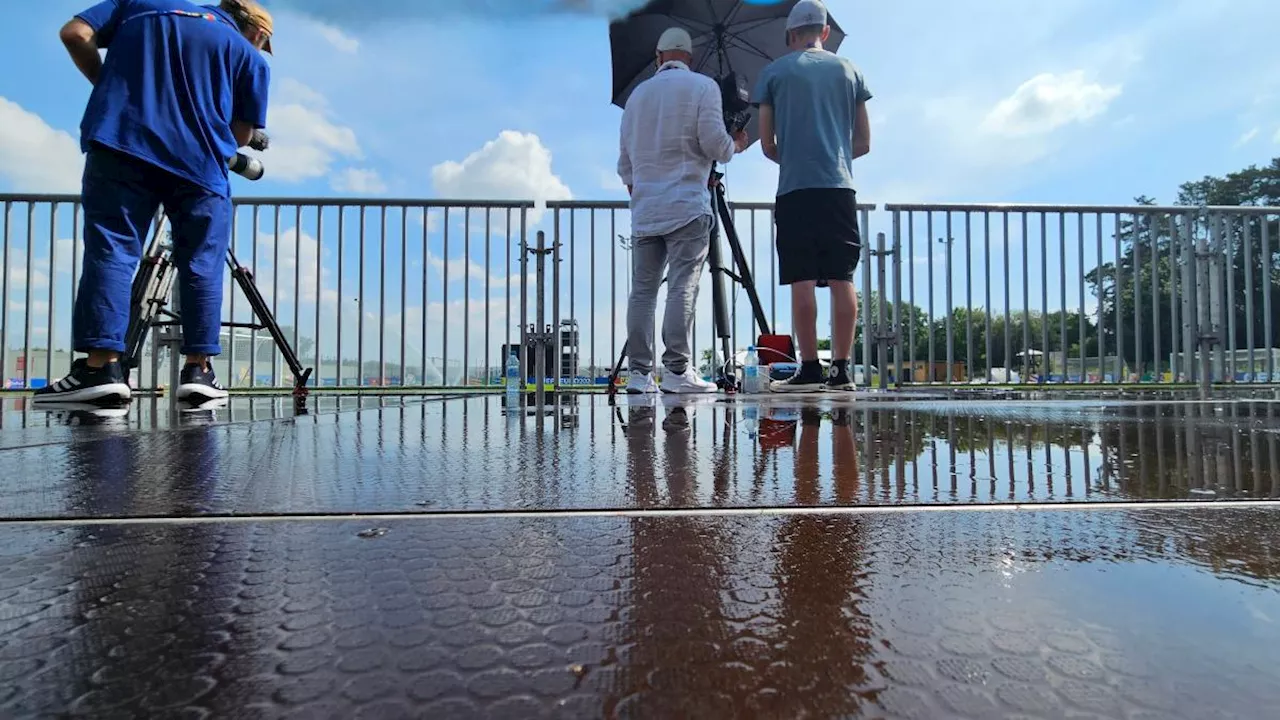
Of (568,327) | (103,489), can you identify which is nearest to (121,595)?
(103,489)

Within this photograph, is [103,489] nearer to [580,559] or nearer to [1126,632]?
[580,559]

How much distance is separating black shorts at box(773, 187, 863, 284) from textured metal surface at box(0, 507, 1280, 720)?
8.89 feet

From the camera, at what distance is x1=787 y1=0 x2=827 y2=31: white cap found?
324cm

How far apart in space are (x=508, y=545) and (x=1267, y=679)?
45 cm

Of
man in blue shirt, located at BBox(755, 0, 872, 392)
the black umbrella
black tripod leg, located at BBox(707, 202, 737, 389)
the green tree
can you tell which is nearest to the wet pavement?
man in blue shirt, located at BBox(755, 0, 872, 392)

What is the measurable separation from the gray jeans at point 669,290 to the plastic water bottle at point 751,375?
19.9 inches

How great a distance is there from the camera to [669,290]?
3160 mm

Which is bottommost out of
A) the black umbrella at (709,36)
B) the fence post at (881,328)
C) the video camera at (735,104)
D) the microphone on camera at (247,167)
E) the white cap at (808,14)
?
the fence post at (881,328)

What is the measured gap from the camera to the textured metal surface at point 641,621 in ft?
0.94

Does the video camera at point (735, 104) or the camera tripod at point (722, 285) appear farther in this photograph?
the camera tripod at point (722, 285)

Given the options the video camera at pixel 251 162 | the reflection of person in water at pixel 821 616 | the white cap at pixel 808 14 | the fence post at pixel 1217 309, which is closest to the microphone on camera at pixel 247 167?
the video camera at pixel 251 162

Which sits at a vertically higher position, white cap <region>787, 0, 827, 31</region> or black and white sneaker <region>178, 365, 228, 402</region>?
white cap <region>787, 0, 827, 31</region>

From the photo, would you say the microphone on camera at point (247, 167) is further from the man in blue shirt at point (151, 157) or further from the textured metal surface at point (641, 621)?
the textured metal surface at point (641, 621)

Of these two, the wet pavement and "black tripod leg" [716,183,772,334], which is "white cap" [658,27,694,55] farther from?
the wet pavement
